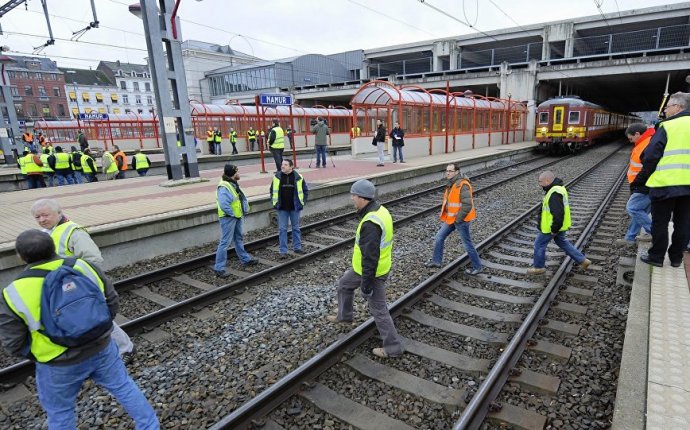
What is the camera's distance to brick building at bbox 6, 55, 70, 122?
68.2 meters

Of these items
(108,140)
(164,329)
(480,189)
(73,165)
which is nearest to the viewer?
(164,329)

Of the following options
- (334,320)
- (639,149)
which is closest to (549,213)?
(639,149)

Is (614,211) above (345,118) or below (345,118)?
below

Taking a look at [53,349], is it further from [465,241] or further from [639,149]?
[639,149]

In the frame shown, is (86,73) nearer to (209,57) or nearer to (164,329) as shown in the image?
(209,57)

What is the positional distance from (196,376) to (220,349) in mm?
472

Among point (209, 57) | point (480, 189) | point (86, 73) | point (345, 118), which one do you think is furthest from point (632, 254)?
point (86, 73)

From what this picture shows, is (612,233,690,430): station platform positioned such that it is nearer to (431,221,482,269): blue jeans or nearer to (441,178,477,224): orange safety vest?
(431,221,482,269): blue jeans

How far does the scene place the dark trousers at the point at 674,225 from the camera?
4.79 metres

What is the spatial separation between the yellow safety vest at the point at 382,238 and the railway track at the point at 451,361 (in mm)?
841

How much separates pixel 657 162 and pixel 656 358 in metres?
2.52

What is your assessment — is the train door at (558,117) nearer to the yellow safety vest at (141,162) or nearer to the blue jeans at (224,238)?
the yellow safety vest at (141,162)

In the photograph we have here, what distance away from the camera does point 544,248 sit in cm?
598

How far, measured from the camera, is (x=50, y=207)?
364cm
